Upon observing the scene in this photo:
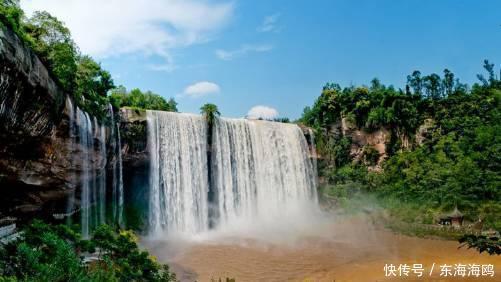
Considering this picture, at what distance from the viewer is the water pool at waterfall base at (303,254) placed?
43.2 ft

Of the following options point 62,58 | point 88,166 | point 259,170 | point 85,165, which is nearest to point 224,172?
point 259,170

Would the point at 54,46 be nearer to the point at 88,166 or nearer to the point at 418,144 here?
the point at 88,166

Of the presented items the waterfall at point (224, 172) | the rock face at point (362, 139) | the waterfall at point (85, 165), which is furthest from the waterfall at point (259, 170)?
the waterfall at point (85, 165)

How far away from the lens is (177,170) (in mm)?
20469

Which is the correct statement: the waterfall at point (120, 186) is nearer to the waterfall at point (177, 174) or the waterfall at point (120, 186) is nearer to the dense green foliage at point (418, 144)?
the waterfall at point (177, 174)

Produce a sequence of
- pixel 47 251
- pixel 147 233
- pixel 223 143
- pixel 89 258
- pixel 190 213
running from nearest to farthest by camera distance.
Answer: pixel 47 251
pixel 89 258
pixel 147 233
pixel 190 213
pixel 223 143

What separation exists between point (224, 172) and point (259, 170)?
266cm

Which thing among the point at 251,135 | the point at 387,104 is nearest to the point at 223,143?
the point at 251,135

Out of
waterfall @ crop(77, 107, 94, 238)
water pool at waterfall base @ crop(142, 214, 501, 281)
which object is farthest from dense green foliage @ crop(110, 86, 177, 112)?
water pool at waterfall base @ crop(142, 214, 501, 281)

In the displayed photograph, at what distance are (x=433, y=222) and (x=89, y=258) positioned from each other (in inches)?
719

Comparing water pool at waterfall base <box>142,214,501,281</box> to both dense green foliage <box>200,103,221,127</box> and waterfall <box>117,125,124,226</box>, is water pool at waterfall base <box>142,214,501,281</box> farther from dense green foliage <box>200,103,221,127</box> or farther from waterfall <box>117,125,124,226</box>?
dense green foliage <box>200,103,221,127</box>

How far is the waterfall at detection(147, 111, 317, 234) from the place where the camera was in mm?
19984

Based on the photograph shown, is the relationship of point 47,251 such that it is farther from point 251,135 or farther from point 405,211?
point 405,211

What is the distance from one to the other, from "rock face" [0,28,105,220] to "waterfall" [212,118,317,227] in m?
8.05
